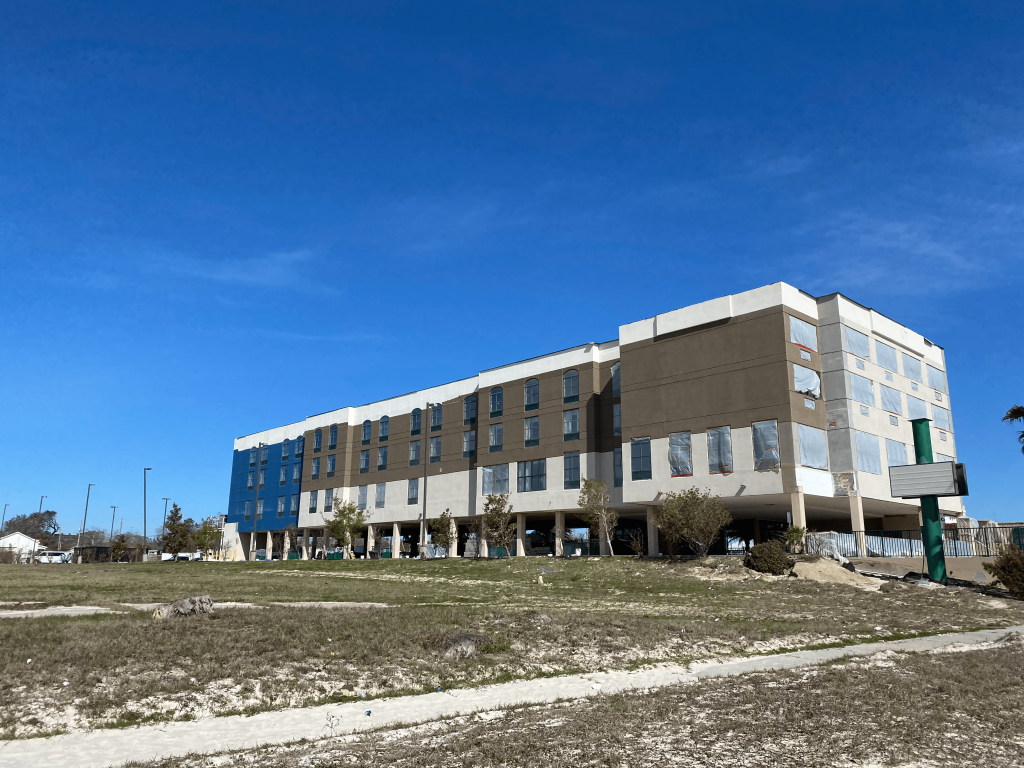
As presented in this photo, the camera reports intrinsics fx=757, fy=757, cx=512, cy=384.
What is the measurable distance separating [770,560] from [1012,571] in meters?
10.6

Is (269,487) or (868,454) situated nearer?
(868,454)

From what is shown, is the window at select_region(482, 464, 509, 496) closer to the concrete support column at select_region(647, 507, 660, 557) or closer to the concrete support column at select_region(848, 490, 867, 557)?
the concrete support column at select_region(647, 507, 660, 557)

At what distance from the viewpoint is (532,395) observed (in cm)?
6519

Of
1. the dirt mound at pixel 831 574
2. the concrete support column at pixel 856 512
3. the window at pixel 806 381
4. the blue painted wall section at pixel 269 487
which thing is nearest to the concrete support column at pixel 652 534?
the concrete support column at pixel 856 512

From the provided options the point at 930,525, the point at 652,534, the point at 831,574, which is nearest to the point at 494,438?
the point at 652,534

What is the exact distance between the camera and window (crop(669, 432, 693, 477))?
51.5 metres

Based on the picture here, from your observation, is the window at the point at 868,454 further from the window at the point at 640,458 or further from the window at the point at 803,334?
the window at the point at 640,458

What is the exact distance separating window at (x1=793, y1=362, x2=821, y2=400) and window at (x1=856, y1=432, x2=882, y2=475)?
3969 millimetres

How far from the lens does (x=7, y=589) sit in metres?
30.0

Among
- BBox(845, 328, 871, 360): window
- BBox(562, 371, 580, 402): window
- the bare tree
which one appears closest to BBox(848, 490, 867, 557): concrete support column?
BBox(845, 328, 871, 360): window

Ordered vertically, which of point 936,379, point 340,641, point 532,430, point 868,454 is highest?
point 936,379

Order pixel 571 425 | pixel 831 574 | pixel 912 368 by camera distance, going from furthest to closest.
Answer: pixel 571 425, pixel 912 368, pixel 831 574

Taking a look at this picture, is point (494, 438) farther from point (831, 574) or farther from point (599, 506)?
point (831, 574)

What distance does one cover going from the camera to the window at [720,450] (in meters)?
49.6
